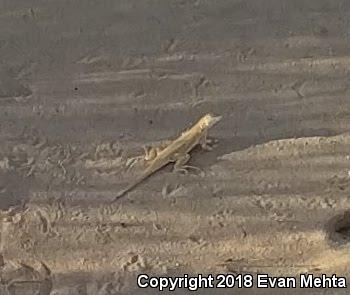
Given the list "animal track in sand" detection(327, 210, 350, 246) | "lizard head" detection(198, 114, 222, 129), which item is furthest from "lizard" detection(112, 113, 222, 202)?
"animal track in sand" detection(327, 210, 350, 246)

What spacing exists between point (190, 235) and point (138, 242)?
0.65ft

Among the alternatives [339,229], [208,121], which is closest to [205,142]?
[208,121]

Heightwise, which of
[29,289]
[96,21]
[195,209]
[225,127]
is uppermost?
[96,21]

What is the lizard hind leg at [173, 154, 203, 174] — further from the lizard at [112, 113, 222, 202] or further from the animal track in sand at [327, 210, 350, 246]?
the animal track in sand at [327, 210, 350, 246]

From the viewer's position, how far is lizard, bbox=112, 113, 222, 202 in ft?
10.6

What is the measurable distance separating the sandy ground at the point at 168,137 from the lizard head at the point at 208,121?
45 millimetres

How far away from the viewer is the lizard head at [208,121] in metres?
3.28

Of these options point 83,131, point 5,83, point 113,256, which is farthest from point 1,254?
point 5,83

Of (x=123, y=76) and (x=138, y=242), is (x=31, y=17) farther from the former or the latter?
(x=138, y=242)

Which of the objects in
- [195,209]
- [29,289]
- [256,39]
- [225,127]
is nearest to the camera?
[29,289]

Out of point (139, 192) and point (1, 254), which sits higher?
point (139, 192)

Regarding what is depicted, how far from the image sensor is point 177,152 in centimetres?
323

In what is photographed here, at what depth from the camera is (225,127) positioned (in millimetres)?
3408

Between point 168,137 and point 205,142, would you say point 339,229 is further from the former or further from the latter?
point 168,137
